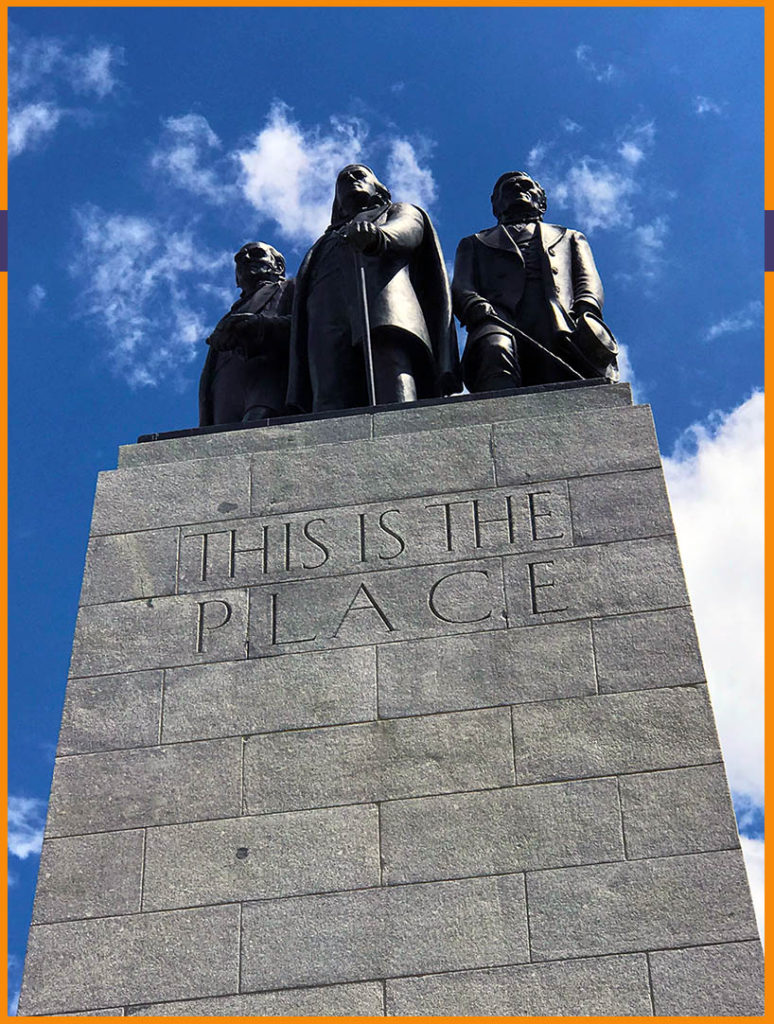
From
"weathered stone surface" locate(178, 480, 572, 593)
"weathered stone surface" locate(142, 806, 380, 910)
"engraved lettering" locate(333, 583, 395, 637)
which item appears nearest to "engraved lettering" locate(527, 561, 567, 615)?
"weathered stone surface" locate(178, 480, 572, 593)

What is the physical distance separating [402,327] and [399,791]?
17.0 feet

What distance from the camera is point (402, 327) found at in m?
16.7

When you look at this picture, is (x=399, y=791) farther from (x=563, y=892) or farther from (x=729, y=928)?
(x=729, y=928)

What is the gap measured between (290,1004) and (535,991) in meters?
1.57

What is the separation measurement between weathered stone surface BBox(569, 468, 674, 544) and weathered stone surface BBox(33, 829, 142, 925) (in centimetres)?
407

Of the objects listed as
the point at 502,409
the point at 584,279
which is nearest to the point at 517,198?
the point at 584,279

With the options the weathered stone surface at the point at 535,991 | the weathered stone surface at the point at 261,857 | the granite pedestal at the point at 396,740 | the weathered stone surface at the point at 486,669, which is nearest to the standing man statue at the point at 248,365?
the granite pedestal at the point at 396,740

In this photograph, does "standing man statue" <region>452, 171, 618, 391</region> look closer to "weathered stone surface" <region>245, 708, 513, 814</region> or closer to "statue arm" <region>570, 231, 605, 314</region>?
"statue arm" <region>570, 231, 605, 314</region>

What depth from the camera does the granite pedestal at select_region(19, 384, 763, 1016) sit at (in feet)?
39.6

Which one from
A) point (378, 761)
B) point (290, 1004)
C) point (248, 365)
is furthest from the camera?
point (248, 365)

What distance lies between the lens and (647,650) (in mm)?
13367

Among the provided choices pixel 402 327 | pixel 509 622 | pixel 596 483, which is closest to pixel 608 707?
pixel 509 622

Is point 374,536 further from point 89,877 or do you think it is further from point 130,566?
point 89,877

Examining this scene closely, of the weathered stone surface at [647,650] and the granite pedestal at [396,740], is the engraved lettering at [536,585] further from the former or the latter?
the weathered stone surface at [647,650]
